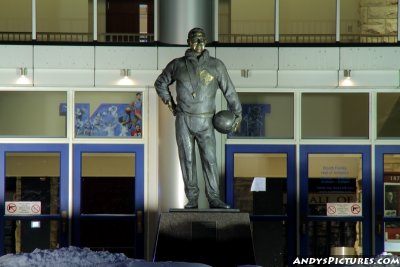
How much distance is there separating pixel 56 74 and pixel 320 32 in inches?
159

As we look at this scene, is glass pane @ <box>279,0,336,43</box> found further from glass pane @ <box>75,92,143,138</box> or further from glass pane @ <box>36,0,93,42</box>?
glass pane @ <box>36,0,93,42</box>

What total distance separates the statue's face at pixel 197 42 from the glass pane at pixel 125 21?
4.27 meters

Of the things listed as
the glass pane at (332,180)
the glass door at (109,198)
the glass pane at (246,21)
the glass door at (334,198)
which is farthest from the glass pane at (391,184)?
the glass door at (109,198)

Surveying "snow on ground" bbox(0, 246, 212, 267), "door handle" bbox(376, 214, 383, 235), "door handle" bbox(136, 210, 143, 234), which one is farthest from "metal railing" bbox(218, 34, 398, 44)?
"snow on ground" bbox(0, 246, 212, 267)

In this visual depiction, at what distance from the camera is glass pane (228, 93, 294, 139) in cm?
2106

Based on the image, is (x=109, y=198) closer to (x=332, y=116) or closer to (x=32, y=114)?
(x=32, y=114)

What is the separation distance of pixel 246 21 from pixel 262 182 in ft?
8.08

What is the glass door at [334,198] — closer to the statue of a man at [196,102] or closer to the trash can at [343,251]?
the trash can at [343,251]

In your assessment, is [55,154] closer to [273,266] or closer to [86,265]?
[273,266]

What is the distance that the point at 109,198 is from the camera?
21.1 meters

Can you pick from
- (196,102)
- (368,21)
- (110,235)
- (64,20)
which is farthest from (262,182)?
(196,102)

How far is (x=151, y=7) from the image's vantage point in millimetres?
21375

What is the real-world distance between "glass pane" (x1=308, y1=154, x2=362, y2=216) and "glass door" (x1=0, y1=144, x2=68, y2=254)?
12.2ft

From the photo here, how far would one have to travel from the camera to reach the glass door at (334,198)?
21.0m
